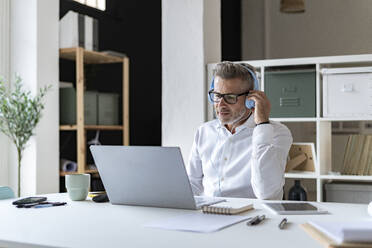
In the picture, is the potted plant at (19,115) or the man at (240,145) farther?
the potted plant at (19,115)

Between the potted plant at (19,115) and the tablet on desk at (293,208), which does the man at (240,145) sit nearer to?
the tablet on desk at (293,208)

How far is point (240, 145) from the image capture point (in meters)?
2.34

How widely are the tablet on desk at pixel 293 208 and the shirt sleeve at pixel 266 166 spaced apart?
1.30ft

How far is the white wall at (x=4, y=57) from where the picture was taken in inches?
139

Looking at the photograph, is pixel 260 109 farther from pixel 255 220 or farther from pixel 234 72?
pixel 255 220

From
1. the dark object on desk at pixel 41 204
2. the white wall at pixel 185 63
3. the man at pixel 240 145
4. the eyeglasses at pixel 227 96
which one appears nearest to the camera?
the dark object on desk at pixel 41 204

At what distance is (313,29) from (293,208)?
469 centimetres

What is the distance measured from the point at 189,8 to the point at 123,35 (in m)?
1.81

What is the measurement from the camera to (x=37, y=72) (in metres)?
3.53

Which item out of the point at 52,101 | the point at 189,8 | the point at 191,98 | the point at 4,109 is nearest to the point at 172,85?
the point at 191,98

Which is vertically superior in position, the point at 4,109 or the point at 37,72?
the point at 37,72

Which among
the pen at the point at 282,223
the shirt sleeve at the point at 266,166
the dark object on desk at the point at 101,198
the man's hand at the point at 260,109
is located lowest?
the dark object on desk at the point at 101,198

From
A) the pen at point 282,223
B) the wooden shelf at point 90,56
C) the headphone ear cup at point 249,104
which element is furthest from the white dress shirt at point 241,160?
the wooden shelf at point 90,56

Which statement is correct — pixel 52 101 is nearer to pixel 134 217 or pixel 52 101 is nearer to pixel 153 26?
pixel 153 26
